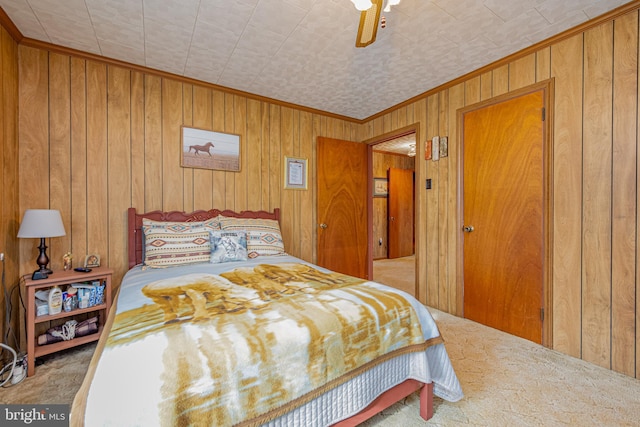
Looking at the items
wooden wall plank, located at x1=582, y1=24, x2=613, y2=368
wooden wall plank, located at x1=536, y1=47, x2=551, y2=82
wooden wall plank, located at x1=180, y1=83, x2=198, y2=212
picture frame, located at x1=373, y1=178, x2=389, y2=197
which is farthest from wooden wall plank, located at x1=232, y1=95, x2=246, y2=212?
picture frame, located at x1=373, y1=178, x2=389, y2=197

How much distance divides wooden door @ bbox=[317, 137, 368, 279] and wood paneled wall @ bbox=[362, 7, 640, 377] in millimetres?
2014

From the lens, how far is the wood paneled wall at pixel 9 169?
6.28 feet

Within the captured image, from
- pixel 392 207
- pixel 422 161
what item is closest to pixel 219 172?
pixel 422 161

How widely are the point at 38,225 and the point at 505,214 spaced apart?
149 inches

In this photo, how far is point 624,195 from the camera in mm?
1889

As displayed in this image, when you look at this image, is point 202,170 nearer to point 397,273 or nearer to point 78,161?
point 78,161

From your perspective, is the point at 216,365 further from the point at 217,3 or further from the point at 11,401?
the point at 217,3

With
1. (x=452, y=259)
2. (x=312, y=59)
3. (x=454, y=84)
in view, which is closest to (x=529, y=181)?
(x=452, y=259)

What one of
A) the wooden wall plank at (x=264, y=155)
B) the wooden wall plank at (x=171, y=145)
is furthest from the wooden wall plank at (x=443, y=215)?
the wooden wall plank at (x=171, y=145)

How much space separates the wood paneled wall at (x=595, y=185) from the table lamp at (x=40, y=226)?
3900mm

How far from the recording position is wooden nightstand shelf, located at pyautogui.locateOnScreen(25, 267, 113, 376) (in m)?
1.89

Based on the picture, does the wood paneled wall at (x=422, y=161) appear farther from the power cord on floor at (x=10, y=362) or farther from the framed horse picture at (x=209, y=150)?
the power cord on floor at (x=10, y=362)

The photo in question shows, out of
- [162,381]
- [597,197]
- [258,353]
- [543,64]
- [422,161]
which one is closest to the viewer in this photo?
[162,381]

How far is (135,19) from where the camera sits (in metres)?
1.98
